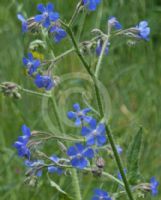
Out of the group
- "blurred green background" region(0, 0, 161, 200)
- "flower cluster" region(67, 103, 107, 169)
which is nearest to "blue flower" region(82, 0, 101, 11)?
"flower cluster" region(67, 103, 107, 169)

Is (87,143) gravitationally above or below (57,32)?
below

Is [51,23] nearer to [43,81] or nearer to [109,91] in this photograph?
[43,81]

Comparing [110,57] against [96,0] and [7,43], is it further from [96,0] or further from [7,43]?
[96,0]

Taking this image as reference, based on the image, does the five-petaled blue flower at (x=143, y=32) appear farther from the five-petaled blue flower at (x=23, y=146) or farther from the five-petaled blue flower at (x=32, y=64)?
the five-petaled blue flower at (x=23, y=146)

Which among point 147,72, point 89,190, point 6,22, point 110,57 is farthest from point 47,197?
point 6,22

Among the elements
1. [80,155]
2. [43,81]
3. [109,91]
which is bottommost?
[109,91]

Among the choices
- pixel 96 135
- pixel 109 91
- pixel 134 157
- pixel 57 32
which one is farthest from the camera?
pixel 109 91

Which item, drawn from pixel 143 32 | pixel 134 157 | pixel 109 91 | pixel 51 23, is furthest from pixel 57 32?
pixel 109 91

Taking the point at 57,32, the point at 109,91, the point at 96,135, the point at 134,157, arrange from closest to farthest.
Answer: the point at 96,135
the point at 57,32
the point at 134,157
the point at 109,91
